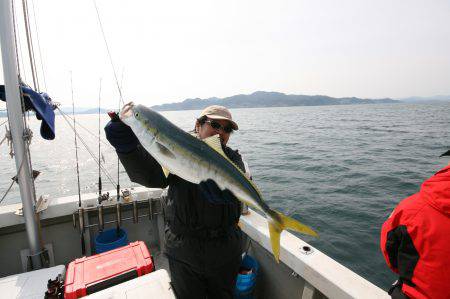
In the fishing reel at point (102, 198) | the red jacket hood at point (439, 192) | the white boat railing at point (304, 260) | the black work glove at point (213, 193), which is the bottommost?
the white boat railing at point (304, 260)

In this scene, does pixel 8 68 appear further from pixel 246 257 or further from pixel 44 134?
pixel 246 257

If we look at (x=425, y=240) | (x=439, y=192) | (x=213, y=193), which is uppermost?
(x=439, y=192)

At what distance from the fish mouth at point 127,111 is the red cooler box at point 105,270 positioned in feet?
7.04

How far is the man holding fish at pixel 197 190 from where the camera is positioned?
218 cm

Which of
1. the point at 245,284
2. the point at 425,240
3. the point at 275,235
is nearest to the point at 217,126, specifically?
the point at 275,235

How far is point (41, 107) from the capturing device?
14.3ft

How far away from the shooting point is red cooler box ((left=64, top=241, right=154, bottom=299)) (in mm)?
3066

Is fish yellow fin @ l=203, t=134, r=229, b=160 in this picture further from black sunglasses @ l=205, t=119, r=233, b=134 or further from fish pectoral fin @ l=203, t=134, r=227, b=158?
black sunglasses @ l=205, t=119, r=233, b=134

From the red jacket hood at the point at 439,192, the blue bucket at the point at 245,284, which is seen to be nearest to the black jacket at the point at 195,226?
the blue bucket at the point at 245,284

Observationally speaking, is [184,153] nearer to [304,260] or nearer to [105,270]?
[105,270]

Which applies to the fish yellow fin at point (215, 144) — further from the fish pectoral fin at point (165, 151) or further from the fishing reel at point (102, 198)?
the fishing reel at point (102, 198)

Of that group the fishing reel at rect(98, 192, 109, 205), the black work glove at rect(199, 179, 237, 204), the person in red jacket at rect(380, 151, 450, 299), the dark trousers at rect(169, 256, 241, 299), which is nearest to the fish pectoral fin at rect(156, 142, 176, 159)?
the black work glove at rect(199, 179, 237, 204)

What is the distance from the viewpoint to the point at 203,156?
2238 millimetres

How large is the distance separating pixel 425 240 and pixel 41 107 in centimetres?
529
